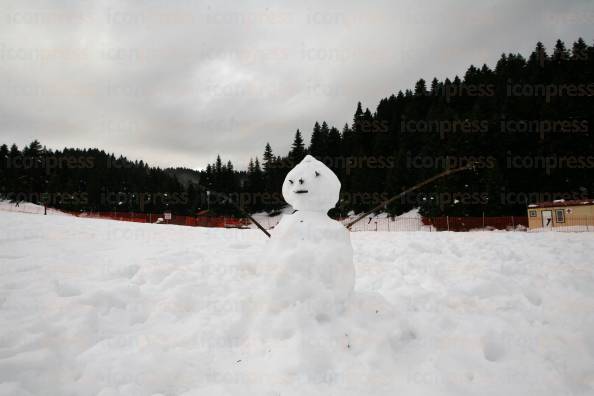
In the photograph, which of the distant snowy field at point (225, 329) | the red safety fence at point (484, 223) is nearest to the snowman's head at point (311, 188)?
the distant snowy field at point (225, 329)

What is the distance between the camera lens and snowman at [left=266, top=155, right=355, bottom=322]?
12.1ft

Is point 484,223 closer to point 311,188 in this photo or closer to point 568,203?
point 568,203

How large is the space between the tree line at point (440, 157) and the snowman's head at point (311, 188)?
485 inches

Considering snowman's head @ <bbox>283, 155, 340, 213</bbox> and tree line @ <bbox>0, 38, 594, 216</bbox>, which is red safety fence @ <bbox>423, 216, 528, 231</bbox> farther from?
snowman's head @ <bbox>283, 155, 340, 213</bbox>

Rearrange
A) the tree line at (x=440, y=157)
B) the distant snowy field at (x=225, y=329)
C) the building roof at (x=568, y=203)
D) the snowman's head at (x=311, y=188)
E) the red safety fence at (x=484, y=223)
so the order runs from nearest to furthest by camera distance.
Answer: the distant snowy field at (x=225, y=329), the snowman's head at (x=311, y=188), the building roof at (x=568, y=203), the red safety fence at (x=484, y=223), the tree line at (x=440, y=157)

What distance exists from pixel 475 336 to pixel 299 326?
2.23 metres

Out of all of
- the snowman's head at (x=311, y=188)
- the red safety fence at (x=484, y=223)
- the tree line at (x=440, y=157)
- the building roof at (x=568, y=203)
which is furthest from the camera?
the tree line at (x=440, y=157)

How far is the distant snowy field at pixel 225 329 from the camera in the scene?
2.83 meters

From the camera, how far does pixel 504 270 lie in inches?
246

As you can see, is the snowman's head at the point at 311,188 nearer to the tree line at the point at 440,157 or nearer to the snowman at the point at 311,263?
the snowman at the point at 311,263

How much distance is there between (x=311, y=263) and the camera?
12.3 ft

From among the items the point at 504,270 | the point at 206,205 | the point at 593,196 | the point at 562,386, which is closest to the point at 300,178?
the point at 562,386

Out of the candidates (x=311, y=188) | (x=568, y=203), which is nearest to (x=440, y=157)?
(x=568, y=203)

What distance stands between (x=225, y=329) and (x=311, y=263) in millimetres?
1309
